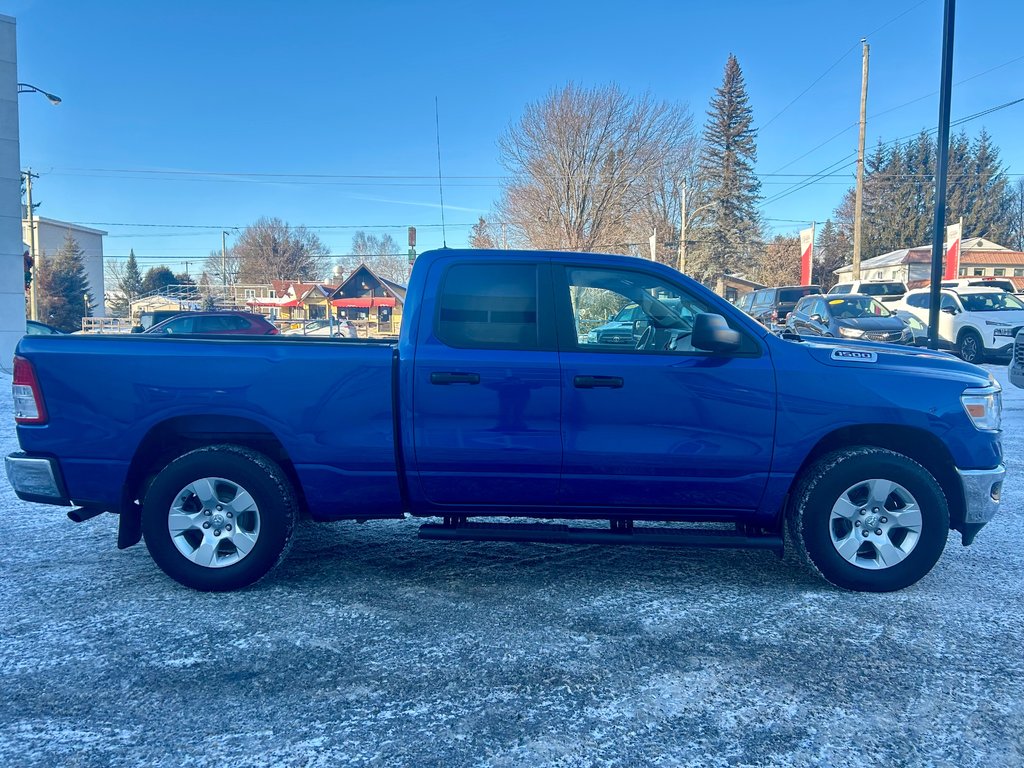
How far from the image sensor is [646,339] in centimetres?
413

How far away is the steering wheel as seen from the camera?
4057 mm

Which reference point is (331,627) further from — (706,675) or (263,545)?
(706,675)

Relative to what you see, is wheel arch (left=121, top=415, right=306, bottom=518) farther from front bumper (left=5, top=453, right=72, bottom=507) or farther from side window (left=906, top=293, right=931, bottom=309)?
side window (left=906, top=293, right=931, bottom=309)

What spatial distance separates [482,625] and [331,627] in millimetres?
744

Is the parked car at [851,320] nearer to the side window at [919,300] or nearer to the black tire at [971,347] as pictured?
the black tire at [971,347]

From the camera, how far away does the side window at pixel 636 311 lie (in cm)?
407

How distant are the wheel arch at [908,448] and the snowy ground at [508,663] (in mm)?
534

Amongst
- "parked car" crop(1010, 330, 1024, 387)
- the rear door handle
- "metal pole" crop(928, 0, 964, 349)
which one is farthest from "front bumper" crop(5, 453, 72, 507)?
"metal pole" crop(928, 0, 964, 349)

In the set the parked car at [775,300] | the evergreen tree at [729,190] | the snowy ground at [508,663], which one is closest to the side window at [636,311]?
the snowy ground at [508,663]

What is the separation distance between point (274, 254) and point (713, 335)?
3317 inches

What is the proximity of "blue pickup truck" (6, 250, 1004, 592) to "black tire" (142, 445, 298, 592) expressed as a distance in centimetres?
1

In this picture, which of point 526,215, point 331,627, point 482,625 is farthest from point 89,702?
point 526,215

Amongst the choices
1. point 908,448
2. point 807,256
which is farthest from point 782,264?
point 908,448

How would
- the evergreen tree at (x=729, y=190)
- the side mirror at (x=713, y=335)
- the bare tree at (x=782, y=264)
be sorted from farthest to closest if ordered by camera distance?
the bare tree at (x=782, y=264)
the evergreen tree at (x=729, y=190)
the side mirror at (x=713, y=335)
